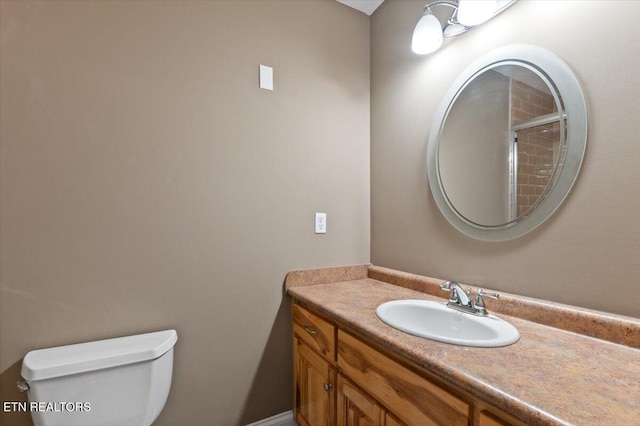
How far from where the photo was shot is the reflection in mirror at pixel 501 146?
1034 millimetres

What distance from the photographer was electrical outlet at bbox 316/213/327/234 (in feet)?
5.40

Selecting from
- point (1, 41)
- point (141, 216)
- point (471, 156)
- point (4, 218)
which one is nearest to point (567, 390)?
point (471, 156)

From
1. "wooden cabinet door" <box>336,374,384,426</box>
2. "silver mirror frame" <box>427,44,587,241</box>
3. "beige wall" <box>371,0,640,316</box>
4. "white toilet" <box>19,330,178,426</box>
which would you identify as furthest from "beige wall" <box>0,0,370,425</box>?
"silver mirror frame" <box>427,44,587,241</box>

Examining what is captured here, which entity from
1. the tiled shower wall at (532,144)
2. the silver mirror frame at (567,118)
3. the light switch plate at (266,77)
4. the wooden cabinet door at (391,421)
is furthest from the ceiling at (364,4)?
the wooden cabinet door at (391,421)

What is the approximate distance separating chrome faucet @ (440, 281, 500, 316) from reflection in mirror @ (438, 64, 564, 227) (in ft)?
0.97

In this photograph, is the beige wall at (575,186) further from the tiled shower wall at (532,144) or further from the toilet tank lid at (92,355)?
the toilet tank lid at (92,355)

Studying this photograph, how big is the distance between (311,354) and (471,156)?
1.18m

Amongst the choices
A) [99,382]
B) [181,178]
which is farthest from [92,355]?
[181,178]

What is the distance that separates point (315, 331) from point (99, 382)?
82cm

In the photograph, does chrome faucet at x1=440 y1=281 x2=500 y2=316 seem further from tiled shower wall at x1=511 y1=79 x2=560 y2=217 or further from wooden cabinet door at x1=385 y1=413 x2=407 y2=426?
wooden cabinet door at x1=385 y1=413 x2=407 y2=426

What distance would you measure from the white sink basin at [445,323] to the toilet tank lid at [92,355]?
0.89 m

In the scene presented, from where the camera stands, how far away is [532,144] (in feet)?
3.52

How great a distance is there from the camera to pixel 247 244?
1.45m

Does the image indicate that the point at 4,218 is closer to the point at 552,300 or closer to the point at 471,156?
the point at 471,156
